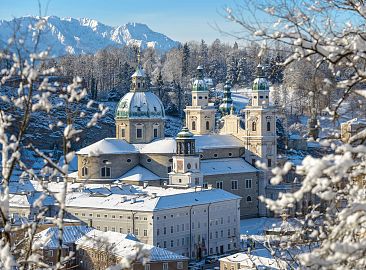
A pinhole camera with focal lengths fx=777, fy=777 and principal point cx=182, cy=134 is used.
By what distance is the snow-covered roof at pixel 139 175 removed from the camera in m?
46.8

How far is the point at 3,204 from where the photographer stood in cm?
667

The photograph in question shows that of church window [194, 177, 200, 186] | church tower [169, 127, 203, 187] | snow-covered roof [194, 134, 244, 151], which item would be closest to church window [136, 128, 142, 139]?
snow-covered roof [194, 134, 244, 151]

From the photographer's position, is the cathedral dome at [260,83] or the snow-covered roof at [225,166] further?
the cathedral dome at [260,83]

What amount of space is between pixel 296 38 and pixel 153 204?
32.2 metres

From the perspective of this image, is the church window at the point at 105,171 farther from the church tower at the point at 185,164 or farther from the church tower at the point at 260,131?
the church tower at the point at 260,131

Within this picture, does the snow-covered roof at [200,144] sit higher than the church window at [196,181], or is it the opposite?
the snow-covered roof at [200,144]

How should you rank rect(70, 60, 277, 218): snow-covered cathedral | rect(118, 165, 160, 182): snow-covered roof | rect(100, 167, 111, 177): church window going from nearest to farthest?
rect(70, 60, 277, 218): snow-covered cathedral
rect(118, 165, 160, 182): snow-covered roof
rect(100, 167, 111, 177): church window

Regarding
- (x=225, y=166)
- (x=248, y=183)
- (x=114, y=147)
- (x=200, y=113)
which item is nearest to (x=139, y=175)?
(x=114, y=147)

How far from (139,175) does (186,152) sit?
352 cm

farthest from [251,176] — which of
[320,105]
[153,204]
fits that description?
[320,105]

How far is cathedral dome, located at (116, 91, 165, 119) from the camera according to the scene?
166 feet

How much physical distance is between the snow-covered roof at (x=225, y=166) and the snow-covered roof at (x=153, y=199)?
6820mm

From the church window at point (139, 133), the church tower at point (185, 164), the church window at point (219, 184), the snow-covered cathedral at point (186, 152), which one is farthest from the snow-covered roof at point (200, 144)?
the church window at point (219, 184)

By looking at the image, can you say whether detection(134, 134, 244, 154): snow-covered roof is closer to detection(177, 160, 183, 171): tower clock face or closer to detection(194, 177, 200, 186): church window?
detection(177, 160, 183, 171): tower clock face
